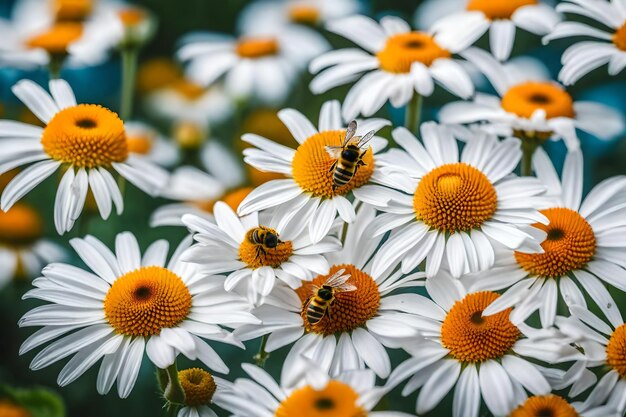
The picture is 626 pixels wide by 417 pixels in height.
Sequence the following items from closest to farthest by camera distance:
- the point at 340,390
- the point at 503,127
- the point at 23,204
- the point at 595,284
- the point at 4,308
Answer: the point at 340,390, the point at 595,284, the point at 503,127, the point at 4,308, the point at 23,204

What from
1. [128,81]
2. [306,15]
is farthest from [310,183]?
Answer: [306,15]

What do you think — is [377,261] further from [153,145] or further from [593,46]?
[153,145]

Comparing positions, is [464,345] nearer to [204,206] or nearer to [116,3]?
[204,206]

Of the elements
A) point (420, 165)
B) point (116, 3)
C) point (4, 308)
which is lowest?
point (4, 308)

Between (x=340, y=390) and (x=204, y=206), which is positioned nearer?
(x=340, y=390)

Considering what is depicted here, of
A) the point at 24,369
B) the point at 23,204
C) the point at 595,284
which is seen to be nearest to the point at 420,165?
the point at 595,284

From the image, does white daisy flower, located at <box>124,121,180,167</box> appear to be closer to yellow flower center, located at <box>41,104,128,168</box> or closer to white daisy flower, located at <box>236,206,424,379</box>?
yellow flower center, located at <box>41,104,128,168</box>
